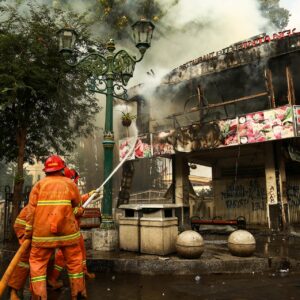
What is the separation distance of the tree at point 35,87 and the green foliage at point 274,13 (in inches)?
1061

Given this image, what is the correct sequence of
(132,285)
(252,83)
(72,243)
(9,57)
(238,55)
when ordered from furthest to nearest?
(252,83), (238,55), (9,57), (132,285), (72,243)

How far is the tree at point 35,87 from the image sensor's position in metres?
10.8

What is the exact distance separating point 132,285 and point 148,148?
11332 millimetres

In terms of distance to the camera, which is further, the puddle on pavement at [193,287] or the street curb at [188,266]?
the street curb at [188,266]

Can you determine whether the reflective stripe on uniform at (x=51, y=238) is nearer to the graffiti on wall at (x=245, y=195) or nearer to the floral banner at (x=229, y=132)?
the floral banner at (x=229, y=132)

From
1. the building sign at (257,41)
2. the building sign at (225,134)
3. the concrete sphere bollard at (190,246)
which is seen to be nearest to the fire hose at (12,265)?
the concrete sphere bollard at (190,246)

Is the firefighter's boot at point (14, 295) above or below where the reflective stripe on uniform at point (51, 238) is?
below

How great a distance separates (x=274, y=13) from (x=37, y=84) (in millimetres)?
31214

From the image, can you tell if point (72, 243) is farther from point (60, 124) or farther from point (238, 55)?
point (238, 55)

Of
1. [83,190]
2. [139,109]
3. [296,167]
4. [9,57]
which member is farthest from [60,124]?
[83,190]

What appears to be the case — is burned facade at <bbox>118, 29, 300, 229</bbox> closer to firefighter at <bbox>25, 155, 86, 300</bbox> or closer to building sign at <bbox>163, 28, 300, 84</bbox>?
building sign at <bbox>163, 28, 300, 84</bbox>

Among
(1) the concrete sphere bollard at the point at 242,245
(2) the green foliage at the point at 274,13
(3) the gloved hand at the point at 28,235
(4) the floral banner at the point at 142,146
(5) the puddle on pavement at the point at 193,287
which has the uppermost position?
(2) the green foliage at the point at 274,13

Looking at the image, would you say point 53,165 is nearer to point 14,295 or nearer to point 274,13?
point 14,295

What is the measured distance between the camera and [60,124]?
13289 mm
